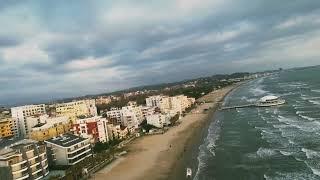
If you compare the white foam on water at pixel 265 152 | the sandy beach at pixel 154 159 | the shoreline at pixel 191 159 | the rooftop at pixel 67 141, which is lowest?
the sandy beach at pixel 154 159

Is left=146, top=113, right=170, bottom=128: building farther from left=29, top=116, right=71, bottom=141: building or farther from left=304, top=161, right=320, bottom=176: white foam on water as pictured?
left=304, top=161, right=320, bottom=176: white foam on water

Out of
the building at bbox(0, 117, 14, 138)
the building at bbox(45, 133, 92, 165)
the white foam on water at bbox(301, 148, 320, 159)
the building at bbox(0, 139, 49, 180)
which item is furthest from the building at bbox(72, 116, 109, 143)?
the white foam on water at bbox(301, 148, 320, 159)

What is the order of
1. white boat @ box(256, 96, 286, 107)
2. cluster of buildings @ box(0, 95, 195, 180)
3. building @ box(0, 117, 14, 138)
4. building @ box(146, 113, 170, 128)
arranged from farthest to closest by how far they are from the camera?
white boat @ box(256, 96, 286, 107)
building @ box(0, 117, 14, 138)
building @ box(146, 113, 170, 128)
cluster of buildings @ box(0, 95, 195, 180)

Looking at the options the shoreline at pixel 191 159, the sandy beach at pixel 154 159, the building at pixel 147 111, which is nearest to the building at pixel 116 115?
the building at pixel 147 111

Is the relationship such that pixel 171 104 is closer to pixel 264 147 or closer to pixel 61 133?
pixel 61 133

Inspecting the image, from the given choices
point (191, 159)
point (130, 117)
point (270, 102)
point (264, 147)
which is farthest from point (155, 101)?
point (191, 159)

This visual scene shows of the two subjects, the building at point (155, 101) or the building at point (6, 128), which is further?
the building at point (155, 101)

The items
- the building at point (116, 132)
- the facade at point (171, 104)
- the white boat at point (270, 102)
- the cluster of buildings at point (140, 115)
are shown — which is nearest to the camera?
the building at point (116, 132)

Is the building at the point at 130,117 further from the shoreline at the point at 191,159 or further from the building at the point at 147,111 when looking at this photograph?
the shoreline at the point at 191,159
